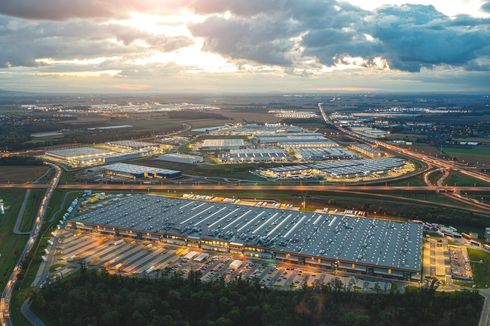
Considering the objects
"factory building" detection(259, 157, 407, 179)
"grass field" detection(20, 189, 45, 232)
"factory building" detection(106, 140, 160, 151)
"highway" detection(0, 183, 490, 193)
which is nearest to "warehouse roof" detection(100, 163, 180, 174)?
"highway" detection(0, 183, 490, 193)

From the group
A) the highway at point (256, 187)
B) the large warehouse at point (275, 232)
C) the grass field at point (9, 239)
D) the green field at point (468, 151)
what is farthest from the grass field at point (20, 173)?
the green field at point (468, 151)

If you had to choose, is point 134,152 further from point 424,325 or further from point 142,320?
point 424,325

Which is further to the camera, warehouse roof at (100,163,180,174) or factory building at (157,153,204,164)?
factory building at (157,153,204,164)

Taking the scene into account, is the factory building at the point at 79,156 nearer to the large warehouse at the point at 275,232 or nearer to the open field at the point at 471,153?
the large warehouse at the point at 275,232

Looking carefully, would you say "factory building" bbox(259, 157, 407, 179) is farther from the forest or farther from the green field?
the forest

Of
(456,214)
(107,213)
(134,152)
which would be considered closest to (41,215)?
(107,213)

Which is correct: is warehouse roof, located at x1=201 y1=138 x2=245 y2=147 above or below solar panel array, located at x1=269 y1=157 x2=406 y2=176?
above
